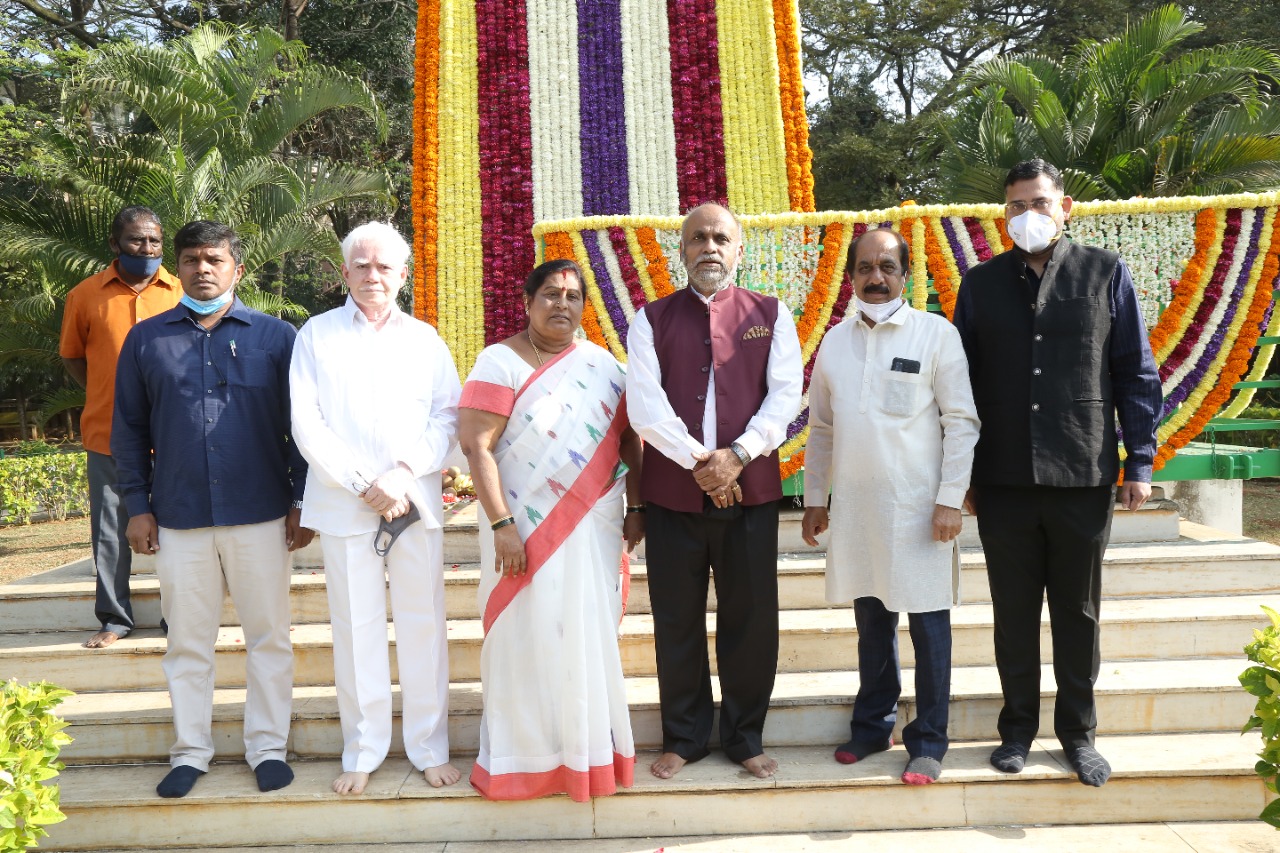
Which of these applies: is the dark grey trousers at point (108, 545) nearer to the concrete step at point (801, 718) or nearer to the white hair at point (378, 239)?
the concrete step at point (801, 718)

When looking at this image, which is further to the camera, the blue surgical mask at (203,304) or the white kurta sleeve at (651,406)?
the blue surgical mask at (203,304)

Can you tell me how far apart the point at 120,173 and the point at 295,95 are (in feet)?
5.80

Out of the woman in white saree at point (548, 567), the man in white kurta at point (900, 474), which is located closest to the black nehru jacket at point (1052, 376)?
the man in white kurta at point (900, 474)

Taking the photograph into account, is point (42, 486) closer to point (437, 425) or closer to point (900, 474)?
point (437, 425)

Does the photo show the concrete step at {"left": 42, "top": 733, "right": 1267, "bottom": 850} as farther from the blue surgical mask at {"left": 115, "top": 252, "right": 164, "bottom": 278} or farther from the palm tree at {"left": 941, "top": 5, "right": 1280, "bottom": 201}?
the palm tree at {"left": 941, "top": 5, "right": 1280, "bottom": 201}

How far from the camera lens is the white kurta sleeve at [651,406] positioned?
9.34 ft

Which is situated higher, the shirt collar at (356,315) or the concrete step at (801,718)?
the shirt collar at (356,315)

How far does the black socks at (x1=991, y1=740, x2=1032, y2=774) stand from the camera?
298cm

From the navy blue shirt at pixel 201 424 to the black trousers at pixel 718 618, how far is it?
4.09ft

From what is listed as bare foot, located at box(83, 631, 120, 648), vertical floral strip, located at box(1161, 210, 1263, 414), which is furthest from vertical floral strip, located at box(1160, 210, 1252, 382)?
bare foot, located at box(83, 631, 120, 648)

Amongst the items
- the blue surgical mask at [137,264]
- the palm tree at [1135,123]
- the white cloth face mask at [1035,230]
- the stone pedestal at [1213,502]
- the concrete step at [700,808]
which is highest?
the palm tree at [1135,123]

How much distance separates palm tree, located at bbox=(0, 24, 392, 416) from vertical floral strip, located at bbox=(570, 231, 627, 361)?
17.2 feet

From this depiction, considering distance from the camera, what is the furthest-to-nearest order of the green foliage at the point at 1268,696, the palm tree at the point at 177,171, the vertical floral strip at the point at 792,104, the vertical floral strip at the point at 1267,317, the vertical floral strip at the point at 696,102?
1. the palm tree at the point at 177,171
2. the vertical floral strip at the point at 696,102
3. the vertical floral strip at the point at 792,104
4. the vertical floral strip at the point at 1267,317
5. the green foliage at the point at 1268,696

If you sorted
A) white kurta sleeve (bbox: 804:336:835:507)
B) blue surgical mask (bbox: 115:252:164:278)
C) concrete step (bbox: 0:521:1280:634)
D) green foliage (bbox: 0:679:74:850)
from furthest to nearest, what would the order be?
1. concrete step (bbox: 0:521:1280:634)
2. blue surgical mask (bbox: 115:252:164:278)
3. white kurta sleeve (bbox: 804:336:835:507)
4. green foliage (bbox: 0:679:74:850)
